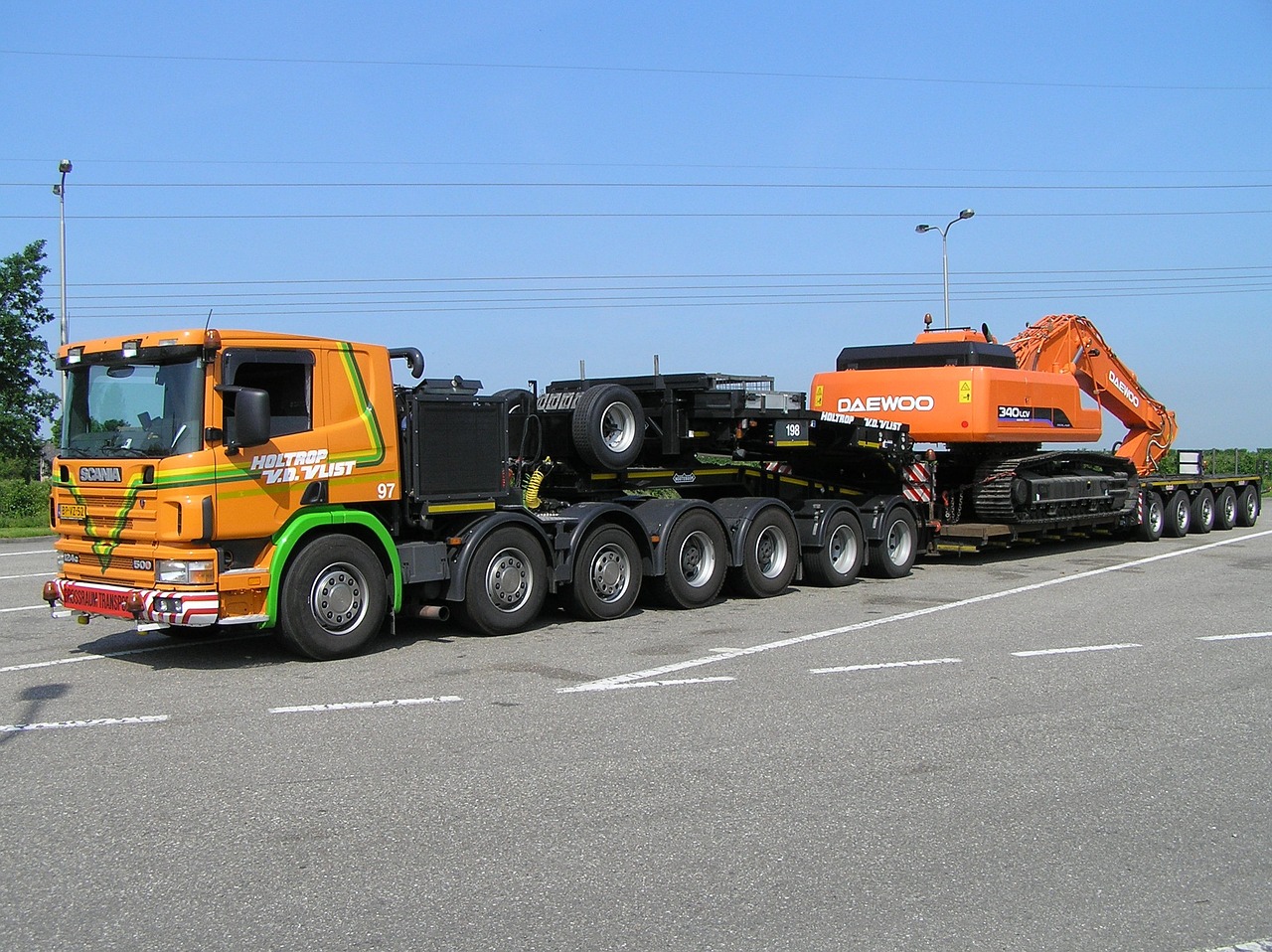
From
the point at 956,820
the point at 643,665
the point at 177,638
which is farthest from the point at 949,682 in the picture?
the point at 177,638

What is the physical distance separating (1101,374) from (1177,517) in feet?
10.8

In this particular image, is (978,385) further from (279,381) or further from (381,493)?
(279,381)

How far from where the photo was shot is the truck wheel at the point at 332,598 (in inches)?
365

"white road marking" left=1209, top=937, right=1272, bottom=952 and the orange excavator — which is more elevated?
the orange excavator

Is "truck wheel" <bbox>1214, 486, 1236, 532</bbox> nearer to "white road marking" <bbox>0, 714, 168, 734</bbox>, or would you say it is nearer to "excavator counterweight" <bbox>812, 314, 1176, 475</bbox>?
"excavator counterweight" <bbox>812, 314, 1176, 475</bbox>

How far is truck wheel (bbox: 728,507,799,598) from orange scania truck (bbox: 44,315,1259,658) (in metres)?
0.03

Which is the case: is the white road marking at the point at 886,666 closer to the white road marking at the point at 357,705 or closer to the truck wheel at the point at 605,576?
the white road marking at the point at 357,705

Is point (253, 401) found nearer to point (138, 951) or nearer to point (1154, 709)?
point (138, 951)

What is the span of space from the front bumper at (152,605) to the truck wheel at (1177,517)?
62.2 ft

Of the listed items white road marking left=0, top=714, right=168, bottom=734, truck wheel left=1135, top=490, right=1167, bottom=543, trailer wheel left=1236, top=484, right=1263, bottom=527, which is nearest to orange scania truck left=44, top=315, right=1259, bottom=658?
white road marking left=0, top=714, right=168, bottom=734

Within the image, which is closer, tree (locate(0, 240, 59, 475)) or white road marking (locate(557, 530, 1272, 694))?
white road marking (locate(557, 530, 1272, 694))

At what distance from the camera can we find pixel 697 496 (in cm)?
1441

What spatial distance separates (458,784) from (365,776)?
1.72 feet

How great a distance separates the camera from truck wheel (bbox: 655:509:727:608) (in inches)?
495
